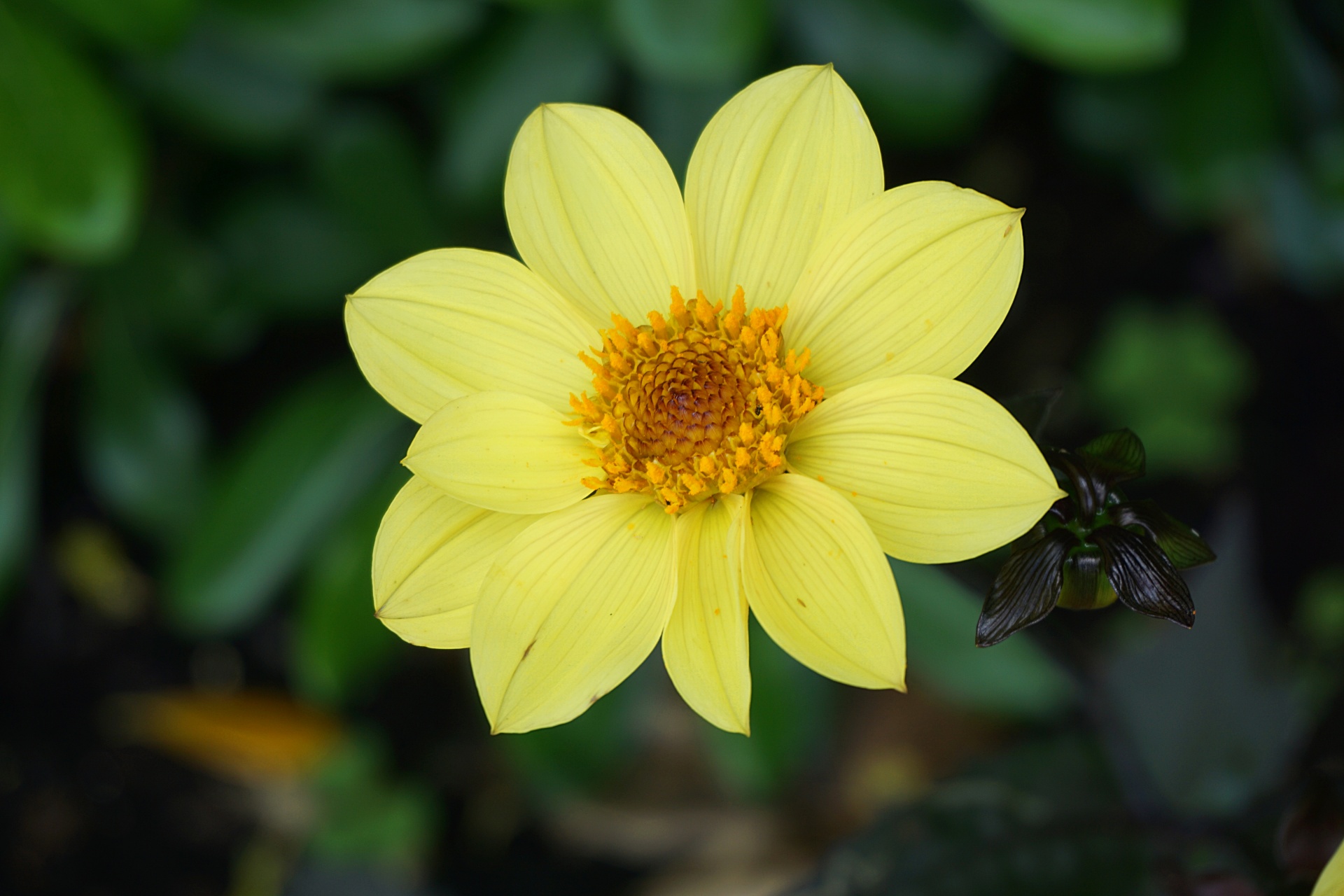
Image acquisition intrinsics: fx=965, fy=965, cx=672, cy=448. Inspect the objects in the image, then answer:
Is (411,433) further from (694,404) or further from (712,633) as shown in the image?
(712,633)

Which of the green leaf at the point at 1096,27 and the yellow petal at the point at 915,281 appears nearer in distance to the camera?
the yellow petal at the point at 915,281

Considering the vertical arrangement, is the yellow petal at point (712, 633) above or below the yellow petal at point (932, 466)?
below

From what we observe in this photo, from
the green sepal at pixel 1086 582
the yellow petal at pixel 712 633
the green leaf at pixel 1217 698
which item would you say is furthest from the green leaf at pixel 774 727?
the green sepal at pixel 1086 582

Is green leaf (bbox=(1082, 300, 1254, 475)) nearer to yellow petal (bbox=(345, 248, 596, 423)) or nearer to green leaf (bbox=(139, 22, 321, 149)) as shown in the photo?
yellow petal (bbox=(345, 248, 596, 423))

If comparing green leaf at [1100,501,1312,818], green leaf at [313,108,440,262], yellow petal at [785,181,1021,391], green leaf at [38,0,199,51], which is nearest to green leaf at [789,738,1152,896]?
green leaf at [1100,501,1312,818]

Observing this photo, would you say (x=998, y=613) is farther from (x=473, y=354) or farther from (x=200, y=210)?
(x=200, y=210)

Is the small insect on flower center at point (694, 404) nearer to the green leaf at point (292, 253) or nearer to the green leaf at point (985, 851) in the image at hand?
the green leaf at point (985, 851)
